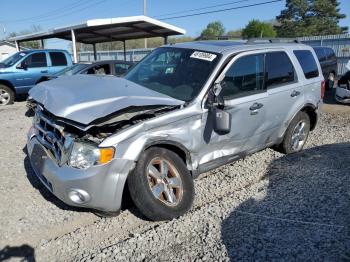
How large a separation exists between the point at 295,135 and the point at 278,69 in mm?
1331

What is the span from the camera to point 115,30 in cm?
1727

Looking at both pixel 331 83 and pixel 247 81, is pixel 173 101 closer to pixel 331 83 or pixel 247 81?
pixel 247 81

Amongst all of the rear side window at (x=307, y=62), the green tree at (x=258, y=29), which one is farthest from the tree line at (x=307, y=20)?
the rear side window at (x=307, y=62)

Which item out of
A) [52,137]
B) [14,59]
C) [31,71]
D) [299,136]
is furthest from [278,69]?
Result: [14,59]

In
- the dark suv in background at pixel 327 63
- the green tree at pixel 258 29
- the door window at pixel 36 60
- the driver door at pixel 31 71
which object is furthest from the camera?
the green tree at pixel 258 29

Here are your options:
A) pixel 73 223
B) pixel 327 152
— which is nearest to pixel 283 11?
pixel 327 152

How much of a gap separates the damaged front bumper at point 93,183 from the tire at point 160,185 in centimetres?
15

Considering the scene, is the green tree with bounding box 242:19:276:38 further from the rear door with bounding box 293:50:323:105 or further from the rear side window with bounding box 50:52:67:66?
the rear door with bounding box 293:50:323:105

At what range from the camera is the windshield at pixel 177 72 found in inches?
166

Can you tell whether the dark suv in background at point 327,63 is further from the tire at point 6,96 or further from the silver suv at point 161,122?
the tire at point 6,96

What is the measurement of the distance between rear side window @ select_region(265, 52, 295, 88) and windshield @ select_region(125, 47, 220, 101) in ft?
3.37

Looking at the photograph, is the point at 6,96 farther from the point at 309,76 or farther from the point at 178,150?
the point at 309,76

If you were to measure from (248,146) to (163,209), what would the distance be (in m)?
1.78

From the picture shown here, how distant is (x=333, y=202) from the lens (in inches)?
161
